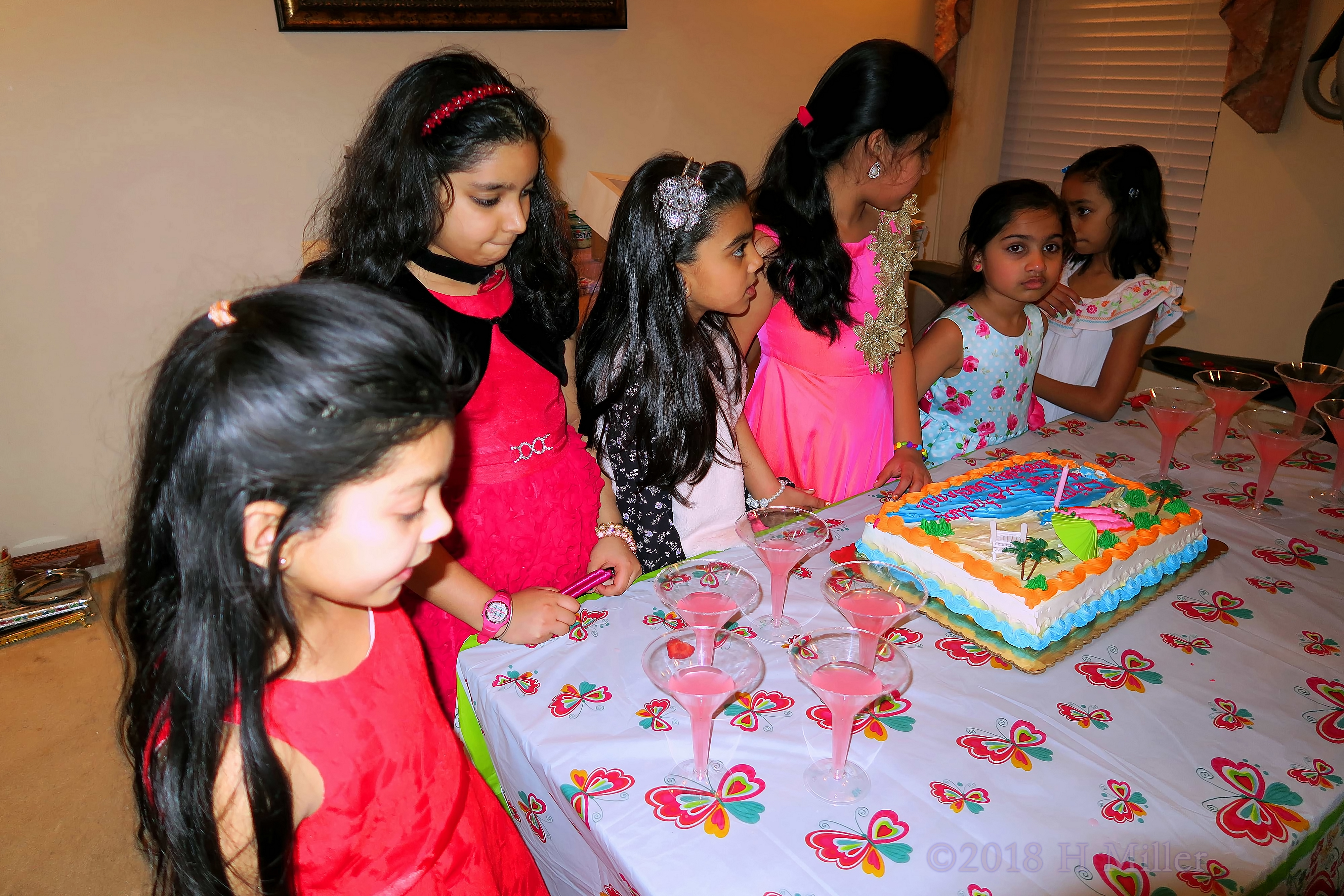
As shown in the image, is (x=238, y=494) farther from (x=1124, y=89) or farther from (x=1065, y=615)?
(x=1124, y=89)

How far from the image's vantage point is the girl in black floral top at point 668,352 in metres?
1.65

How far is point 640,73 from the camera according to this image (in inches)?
149

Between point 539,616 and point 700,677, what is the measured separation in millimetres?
422

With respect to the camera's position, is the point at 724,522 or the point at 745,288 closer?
the point at 745,288

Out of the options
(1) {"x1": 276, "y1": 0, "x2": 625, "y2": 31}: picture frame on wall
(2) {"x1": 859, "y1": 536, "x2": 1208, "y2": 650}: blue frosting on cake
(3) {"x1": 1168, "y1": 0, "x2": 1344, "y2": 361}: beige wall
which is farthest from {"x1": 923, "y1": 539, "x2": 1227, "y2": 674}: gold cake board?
(1) {"x1": 276, "y1": 0, "x2": 625, "y2": 31}: picture frame on wall

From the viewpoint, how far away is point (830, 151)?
2.03 m

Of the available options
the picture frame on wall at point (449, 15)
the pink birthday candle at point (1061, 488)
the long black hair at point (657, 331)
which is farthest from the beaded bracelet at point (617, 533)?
the picture frame on wall at point (449, 15)

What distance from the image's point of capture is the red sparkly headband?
1.36m

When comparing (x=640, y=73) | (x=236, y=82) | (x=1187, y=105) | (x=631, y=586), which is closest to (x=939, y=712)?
(x=631, y=586)

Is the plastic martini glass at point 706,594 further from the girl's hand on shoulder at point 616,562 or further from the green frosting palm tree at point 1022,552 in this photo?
the green frosting palm tree at point 1022,552

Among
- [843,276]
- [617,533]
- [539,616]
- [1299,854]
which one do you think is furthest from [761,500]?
[1299,854]

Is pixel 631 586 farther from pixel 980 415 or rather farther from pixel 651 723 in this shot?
pixel 980 415

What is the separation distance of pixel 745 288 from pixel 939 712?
0.95m

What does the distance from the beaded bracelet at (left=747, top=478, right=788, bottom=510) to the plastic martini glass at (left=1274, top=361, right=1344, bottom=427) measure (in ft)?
3.90
